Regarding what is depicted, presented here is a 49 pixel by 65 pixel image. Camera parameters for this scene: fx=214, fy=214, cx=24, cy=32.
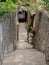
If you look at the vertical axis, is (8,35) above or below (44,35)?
below

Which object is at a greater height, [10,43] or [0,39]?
[0,39]

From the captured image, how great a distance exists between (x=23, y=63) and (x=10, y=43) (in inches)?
97.0

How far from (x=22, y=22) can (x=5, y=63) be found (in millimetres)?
15957

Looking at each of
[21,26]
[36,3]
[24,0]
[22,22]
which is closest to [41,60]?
[36,3]

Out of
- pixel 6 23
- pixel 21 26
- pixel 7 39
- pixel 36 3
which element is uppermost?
pixel 36 3

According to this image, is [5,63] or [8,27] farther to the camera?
[8,27]

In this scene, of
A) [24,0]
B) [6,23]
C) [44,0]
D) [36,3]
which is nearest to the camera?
[44,0]

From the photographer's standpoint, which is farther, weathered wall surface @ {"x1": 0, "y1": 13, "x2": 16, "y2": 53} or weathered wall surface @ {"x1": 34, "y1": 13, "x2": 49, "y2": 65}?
weathered wall surface @ {"x1": 0, "y1": 13, "x2": 16, "y2": 53}

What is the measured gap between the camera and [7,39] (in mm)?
8664

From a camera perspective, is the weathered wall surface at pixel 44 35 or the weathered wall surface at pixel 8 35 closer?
the weathered wall surface at pixel 44 35

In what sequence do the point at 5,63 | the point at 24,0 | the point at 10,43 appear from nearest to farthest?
the point at 5,63 < the point at 10,43 < the point at 24,0

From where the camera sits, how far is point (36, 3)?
10.1 metres

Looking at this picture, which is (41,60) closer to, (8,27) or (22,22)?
(8,27)

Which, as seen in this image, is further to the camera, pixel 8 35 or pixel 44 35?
pixel 8 35
